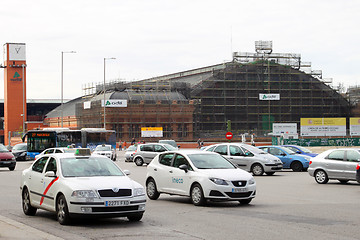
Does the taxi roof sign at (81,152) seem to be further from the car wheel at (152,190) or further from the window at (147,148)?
the window at (147,148)

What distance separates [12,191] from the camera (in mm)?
20531

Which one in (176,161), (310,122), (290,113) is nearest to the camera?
(176,161)

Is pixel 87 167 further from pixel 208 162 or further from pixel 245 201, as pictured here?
pixel 245 201

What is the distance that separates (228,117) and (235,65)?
780 centimetres

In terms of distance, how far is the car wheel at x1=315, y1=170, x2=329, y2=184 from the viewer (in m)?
23.0

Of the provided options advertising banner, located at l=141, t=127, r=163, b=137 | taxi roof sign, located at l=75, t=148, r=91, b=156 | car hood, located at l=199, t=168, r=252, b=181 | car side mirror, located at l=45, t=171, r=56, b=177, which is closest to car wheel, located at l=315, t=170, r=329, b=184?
car hood, located at l=199, t=168, r=252, b=181

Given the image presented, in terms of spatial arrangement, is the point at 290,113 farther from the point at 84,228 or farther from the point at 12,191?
the point at 84,228

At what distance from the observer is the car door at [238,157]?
2862cm

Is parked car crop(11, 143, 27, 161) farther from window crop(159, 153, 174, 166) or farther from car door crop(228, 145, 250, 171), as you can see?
window crop(159, 153, 174, 166)

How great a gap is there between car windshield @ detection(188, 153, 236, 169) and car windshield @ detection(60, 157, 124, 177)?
3.65m

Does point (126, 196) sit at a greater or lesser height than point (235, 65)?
lesser

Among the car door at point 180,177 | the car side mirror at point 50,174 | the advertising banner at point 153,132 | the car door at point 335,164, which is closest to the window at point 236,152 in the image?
the car door at point 335,164

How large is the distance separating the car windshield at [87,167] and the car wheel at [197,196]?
316 centimetres

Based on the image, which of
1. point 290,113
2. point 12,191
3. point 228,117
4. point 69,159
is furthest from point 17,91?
point 69,159
